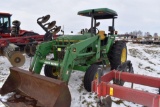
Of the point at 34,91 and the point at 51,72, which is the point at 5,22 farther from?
the point at 34,91

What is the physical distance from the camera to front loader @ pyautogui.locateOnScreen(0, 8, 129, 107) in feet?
15.8

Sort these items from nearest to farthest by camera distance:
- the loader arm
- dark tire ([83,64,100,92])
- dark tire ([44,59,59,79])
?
dark tire ([83,64,100,92]) < the loader arm < dark tire ([44,59,59,79])

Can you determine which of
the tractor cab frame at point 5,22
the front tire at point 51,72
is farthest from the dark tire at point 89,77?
the tractor cab frame at point 5,22

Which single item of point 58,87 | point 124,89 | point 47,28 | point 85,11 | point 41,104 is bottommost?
point 41,104

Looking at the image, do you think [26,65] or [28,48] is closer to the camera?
[26,65]

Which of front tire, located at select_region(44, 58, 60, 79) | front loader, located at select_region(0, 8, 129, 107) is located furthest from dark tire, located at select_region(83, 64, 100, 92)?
front tire, located at select_region(44, 58, 60, 79)

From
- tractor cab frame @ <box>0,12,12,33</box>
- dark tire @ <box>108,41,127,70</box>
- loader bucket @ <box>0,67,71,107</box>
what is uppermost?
tractor cab frame @ <box>0,12,12,33</box>

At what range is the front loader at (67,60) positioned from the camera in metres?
4.81

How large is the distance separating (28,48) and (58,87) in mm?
6419

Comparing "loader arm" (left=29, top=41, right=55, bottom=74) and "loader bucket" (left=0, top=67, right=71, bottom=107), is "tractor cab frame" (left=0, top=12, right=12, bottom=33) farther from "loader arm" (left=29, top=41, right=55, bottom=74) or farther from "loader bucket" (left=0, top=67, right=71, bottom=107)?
"loader bucket" (left=0, top=67, right=71, bottom=107)

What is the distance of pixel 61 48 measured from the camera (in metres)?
6.26

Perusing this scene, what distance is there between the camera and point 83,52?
6.14 m

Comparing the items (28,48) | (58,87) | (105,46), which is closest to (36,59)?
(58,87)

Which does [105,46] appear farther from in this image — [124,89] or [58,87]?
[124,89]
